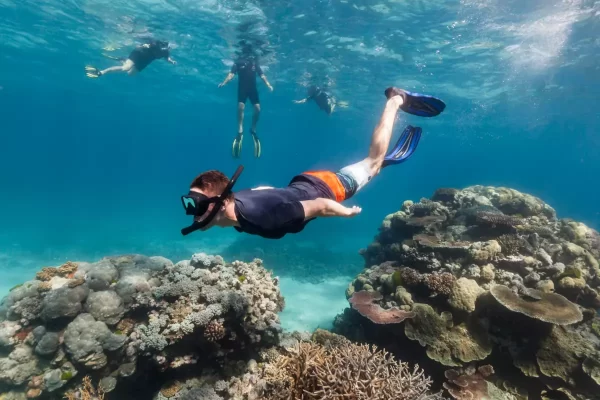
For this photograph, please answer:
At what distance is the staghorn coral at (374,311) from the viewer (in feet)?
21.2

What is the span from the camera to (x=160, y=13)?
1989 centimetres

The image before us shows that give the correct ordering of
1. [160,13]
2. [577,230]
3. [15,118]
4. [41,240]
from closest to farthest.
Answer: [577,230] < [160,13] < [41,240] < [15,118]

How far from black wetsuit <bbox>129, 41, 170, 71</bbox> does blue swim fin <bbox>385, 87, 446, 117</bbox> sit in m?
16.7

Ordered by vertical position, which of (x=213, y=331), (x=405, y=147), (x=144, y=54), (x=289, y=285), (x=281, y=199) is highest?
(x=144, y=54)

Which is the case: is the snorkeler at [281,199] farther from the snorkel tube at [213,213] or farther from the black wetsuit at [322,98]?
the black wetsuit at [322,98]

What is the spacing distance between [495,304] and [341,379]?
417 centimetres

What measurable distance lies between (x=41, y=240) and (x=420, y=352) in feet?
105

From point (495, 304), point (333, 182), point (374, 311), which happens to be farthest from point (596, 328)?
point (333, 182)

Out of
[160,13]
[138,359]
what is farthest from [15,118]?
[138,359]

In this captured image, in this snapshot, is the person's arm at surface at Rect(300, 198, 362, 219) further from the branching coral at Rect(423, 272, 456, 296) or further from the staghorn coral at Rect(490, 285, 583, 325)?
the staghorn coral at Rect(490, 285, 583, 325)

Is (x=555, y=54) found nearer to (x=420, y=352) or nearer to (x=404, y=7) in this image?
(x=404, y=7)

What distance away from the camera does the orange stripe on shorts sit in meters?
5.26

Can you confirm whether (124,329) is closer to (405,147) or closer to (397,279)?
(397,279)

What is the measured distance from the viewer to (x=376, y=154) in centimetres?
633
